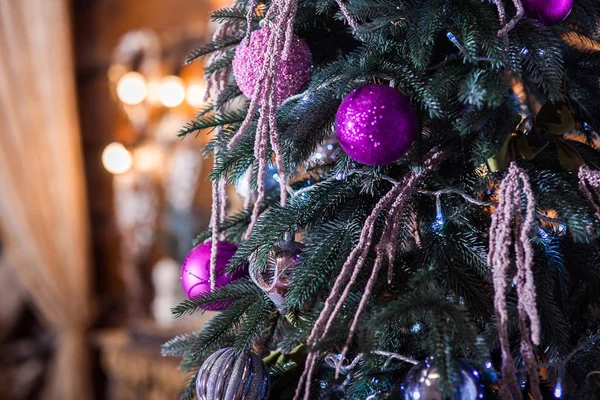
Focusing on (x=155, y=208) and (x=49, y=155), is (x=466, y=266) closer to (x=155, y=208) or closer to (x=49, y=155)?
(x=155, y=208)

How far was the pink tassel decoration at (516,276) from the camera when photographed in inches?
14.7

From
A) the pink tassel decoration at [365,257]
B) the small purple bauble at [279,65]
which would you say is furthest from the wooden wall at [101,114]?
the pink tassel decoration at [365,257]

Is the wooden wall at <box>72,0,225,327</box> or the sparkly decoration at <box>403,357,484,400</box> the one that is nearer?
the sparkly decoration at <box>403,357,484,400</box>

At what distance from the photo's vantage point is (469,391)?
14.8 inches

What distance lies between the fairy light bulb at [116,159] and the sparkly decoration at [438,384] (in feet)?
5.56

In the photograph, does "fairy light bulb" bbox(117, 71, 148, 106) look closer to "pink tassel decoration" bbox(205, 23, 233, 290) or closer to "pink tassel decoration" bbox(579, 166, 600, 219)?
"pink tassel decoration" bbox(205, 23, 233, 290)

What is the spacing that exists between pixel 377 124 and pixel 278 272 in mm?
161

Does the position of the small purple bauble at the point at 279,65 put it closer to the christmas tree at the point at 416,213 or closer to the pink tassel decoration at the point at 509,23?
the christmas tree at the point at 416,213

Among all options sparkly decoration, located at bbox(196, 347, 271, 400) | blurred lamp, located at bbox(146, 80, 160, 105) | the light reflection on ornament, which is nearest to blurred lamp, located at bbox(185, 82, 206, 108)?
blurred lamp, located at bbox(146, 80, 160, 105)

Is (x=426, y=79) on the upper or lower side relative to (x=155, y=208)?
lower

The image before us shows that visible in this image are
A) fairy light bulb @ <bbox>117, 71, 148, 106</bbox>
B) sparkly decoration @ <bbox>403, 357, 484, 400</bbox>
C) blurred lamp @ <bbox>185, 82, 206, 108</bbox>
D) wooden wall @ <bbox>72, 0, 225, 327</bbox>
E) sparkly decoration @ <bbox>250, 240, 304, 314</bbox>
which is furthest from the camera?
wooden wall @ <bbox>72, 0, 225, 327</bbox>

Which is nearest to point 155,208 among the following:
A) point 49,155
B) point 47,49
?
point 49,155

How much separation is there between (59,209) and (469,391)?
204 centimetres

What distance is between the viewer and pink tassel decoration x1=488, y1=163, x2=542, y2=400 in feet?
1.23
